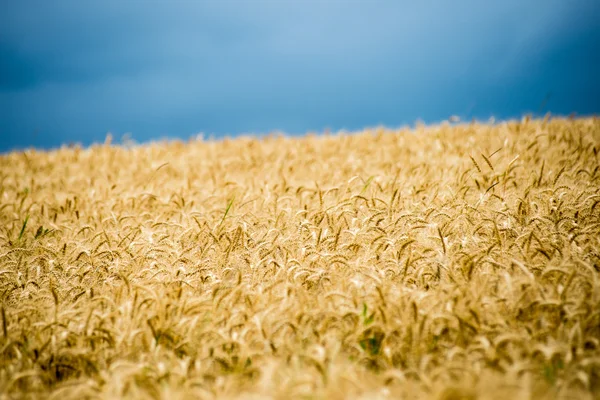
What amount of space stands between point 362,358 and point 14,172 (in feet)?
28.7

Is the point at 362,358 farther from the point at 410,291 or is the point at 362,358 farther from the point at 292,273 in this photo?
the point at 292,273

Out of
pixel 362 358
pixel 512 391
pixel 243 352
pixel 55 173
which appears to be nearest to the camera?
pixel 512 391

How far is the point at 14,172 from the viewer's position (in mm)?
8039

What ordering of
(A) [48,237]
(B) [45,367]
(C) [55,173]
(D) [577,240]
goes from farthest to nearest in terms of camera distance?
(C) [55,173]
(A) [48,237]
(D) [577,240]
(B) [45,367]

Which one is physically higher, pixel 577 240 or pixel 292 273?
pixel 577 240

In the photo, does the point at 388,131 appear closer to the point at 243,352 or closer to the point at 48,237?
the point at 48,237

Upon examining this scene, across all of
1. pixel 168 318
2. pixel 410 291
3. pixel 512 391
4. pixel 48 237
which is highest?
pixel 48 237

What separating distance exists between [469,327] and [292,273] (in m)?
1.22

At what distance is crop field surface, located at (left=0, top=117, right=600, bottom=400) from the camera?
6.00ft

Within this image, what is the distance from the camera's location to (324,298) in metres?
2.34

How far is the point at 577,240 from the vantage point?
9.18 feet

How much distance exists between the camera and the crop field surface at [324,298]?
183cm

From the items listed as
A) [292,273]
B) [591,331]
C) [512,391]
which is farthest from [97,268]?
[591,331]

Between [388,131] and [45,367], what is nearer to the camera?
[45,367]
